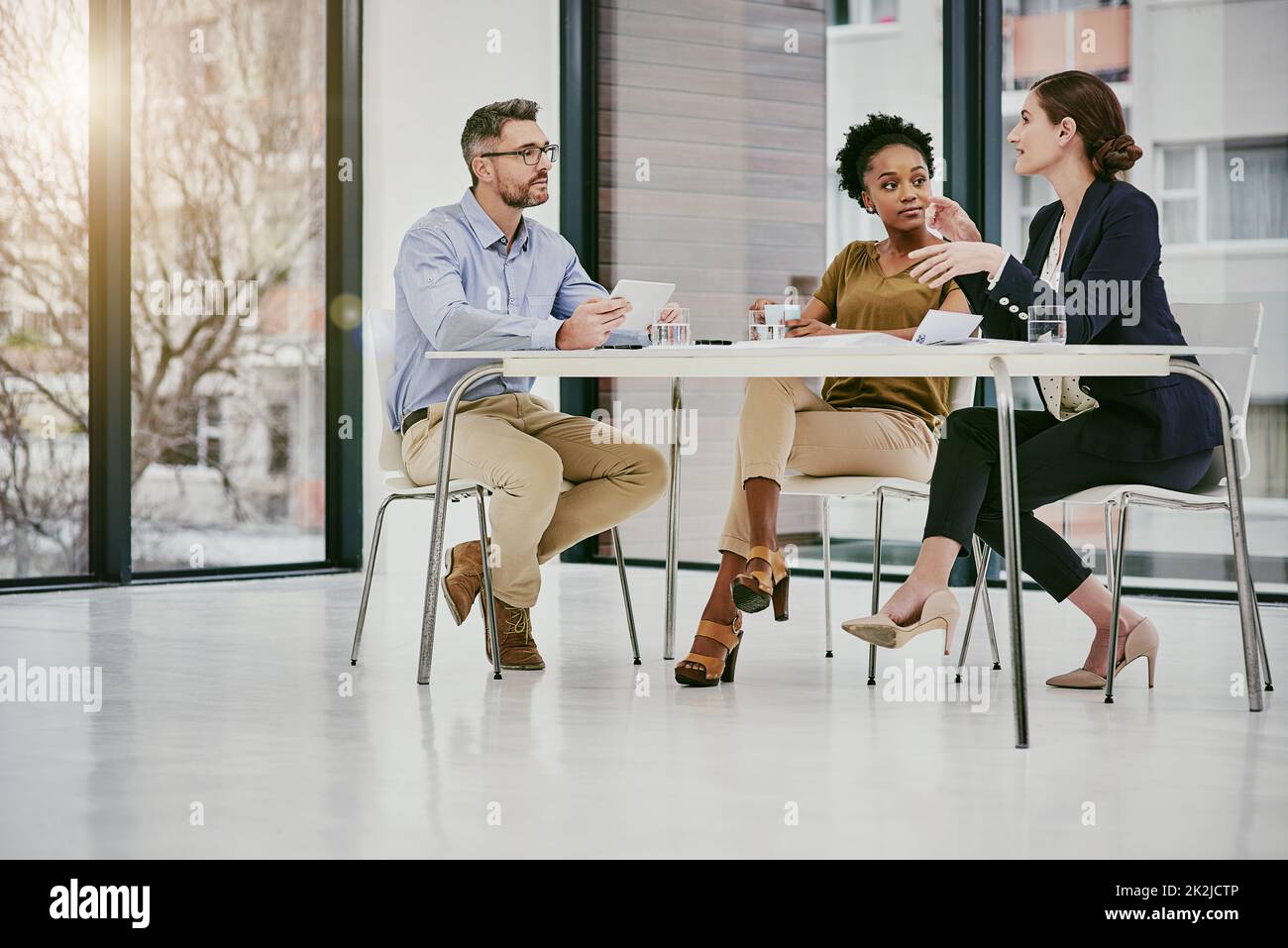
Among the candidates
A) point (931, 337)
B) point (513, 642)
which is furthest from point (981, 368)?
point (513, 642)

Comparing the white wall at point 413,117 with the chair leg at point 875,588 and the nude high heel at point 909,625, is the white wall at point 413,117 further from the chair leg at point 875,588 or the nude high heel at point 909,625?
the nude high heel at point 909,625

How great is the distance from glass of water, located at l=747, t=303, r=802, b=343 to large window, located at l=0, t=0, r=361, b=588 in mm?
2607

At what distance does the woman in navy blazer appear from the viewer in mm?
2682

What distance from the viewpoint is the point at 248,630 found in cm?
386

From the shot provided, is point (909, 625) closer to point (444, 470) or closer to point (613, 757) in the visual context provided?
point (613, 757)

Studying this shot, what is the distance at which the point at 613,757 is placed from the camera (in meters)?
2.36

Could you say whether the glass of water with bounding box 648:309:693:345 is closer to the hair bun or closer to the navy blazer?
the navy blazer

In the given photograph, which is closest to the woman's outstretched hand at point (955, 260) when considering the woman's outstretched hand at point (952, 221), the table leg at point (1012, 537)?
the woman's outstretched hand at point (952, 221)

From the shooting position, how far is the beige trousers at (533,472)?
3070 mm

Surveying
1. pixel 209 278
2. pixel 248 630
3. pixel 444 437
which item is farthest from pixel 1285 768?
pixel 209 278
